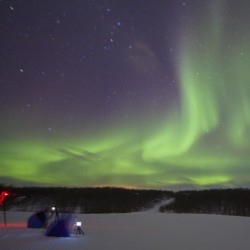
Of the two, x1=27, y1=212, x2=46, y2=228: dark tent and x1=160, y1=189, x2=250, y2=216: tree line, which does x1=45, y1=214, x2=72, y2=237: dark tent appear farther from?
x1=160, y1=189, x2=250, y2=216: tree line

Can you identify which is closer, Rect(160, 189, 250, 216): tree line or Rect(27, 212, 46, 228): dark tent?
Rect(27, 212, 46, 228): dark tent

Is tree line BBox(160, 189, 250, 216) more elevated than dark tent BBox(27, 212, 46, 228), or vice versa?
tree line BBox(160, 189, 250, 216)

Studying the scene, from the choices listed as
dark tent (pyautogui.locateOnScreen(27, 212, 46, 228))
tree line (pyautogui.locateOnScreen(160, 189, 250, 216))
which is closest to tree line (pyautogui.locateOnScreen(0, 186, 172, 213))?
tree line (pyautogui.locateOnScreen(160, 189, 250, 216))

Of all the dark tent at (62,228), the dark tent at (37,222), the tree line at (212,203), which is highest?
the tree line at (212,203)

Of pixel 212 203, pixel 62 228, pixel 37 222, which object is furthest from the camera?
pixel 212 203

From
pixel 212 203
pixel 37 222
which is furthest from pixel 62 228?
pixel 212 203

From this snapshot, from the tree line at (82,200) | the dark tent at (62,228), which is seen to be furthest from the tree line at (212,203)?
the dark tent at (62,228)

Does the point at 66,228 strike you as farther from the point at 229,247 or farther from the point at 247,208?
the point at 247,208

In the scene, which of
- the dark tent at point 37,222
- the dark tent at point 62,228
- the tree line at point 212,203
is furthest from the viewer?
the tree line at point 212,203

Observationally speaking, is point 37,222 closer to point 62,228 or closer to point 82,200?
point 62,228

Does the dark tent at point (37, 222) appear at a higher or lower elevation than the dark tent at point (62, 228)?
higher

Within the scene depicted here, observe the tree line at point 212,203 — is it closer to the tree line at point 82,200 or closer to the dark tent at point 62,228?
the tree line at point 82,200

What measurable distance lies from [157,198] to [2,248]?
7877 cm

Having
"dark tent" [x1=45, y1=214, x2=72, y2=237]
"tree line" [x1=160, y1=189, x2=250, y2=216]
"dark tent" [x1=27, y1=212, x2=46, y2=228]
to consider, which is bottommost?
"dark tent" [x1=45, y1=214, x2=72, y2=237]
